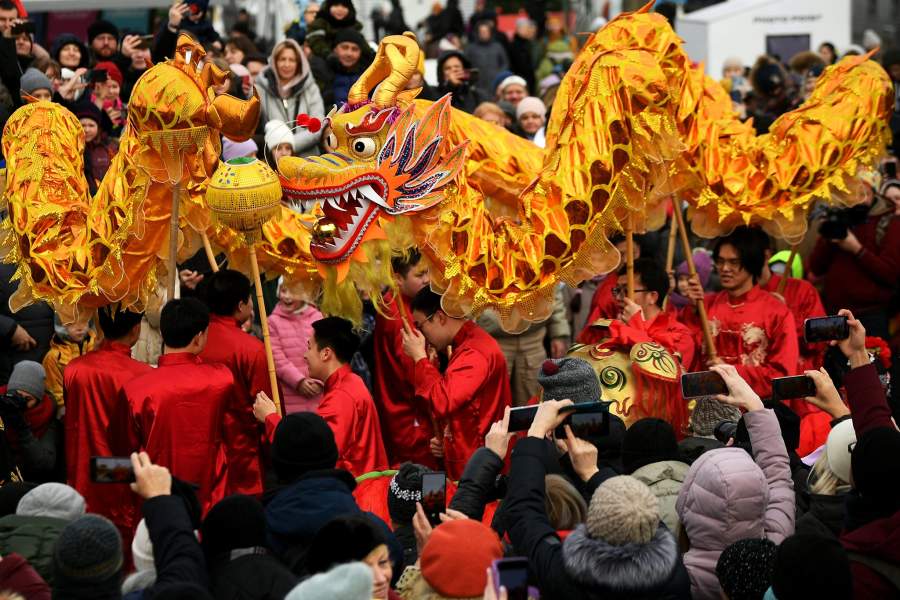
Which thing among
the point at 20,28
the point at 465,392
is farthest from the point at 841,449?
the point at 20,28

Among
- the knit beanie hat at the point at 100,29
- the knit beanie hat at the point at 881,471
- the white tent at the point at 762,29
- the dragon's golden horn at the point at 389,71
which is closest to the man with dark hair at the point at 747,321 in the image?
the dragon's golden horn at the point at 389,71

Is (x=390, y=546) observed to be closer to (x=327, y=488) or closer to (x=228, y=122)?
(x=327, y=488)

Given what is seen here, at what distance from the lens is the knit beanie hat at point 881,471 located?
375 cm

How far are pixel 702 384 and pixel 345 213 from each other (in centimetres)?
166

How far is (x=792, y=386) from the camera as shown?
4582mm

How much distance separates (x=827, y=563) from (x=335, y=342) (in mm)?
2775

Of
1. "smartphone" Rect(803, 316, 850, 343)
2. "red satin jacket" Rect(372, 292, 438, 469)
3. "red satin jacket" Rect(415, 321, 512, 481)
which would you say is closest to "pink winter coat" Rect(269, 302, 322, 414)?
"red satin jacket" Rect(372, 292, 438, 469)

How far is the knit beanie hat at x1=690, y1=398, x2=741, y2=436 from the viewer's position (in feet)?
16.9

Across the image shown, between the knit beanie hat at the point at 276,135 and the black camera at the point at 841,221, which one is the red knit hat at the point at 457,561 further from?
the black camera at the point at 841,221

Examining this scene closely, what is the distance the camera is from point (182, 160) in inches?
216

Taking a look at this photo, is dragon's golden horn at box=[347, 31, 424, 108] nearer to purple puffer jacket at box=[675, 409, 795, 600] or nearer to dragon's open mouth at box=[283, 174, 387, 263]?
dragon's open mouth at box=[283, 174, 387, 263]

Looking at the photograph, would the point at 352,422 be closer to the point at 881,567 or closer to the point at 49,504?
the point at 49,504

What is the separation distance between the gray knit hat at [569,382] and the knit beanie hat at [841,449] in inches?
35.7

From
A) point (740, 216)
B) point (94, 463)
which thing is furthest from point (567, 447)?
point (740, 216)
